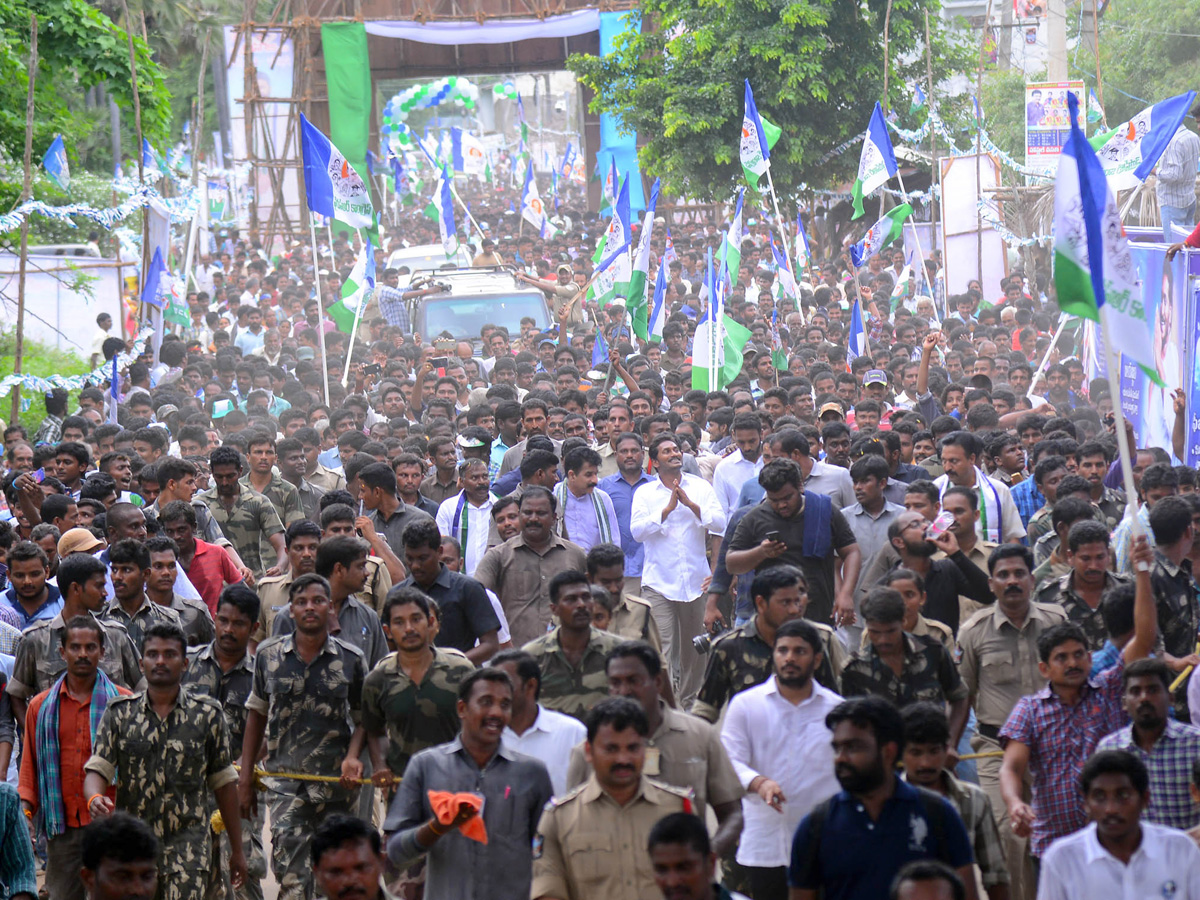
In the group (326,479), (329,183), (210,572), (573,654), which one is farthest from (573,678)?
(329,183)

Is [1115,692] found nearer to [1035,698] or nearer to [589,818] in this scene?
[1035,698]

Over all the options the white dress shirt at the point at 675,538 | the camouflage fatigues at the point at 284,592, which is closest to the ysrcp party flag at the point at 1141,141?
the white dress shirt at the point at 675,538

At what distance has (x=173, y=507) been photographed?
807 centimetres

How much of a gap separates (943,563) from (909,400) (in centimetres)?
692

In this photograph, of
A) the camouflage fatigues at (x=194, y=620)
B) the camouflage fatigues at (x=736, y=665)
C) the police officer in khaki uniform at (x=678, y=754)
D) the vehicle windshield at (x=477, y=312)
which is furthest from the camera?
the vehicle windshield at (x=477, y=312)

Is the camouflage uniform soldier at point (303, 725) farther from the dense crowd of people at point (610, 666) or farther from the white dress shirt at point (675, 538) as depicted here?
the white dress shirt at point (675, 538)

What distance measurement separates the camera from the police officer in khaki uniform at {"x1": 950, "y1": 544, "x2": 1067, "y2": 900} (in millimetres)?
6250

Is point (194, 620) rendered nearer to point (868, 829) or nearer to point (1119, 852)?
point (868, 829)

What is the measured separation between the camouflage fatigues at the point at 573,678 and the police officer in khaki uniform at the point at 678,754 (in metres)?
0.88

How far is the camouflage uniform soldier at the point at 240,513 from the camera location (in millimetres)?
9172

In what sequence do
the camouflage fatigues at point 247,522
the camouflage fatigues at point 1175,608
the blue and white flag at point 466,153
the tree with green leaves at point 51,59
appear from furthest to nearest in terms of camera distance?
1. the blue and white flag at point 466,153
2. the tree with green leaves at point 51,59
3. the camouflage fatigues at point 247,522
4. the camouflage fatigues at point 1175,608

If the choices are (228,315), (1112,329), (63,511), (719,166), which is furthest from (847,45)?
(1112,329)

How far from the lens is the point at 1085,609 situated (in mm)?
6477

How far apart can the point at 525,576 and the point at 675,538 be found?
4.71 feet
